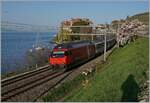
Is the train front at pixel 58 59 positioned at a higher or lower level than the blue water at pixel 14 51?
higher

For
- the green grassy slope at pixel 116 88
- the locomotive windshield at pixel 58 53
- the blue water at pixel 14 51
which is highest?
the locomotive windshield at pixel 58 53

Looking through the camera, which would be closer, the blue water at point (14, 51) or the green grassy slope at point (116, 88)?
the green grassy slope at point (116, 88)

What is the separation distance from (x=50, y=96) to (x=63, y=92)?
75.2 inches

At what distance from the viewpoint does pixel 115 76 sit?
20.0 meters

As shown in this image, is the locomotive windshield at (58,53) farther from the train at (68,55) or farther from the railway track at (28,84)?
the railway track at (28,84)

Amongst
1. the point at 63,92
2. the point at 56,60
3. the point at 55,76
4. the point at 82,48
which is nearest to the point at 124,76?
the point at 63,92

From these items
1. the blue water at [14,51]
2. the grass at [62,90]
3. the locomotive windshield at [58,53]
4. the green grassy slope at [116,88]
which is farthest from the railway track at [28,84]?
the blue water at [14,51]

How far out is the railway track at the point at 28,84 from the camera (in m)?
19.1

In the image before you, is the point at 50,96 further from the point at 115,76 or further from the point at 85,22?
the point at 85,22

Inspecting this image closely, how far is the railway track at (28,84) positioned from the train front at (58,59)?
671 mm

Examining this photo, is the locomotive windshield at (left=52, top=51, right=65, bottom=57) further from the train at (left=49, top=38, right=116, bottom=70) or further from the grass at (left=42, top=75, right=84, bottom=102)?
the grass at (left=42, top=75, right=84, bottom=102)

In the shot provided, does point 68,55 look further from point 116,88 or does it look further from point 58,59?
point 116,88

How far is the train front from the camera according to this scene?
1156 inches

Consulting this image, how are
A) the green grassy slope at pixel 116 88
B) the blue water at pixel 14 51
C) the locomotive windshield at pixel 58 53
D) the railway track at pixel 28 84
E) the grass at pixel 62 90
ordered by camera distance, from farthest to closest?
the blue water at pixel 14 51 → the locomotive windshield at pixel 58 53 → the railway track at pixel 28 84 → the grass at pixel 62 90 → the green grassy slope at pixel 116 88
